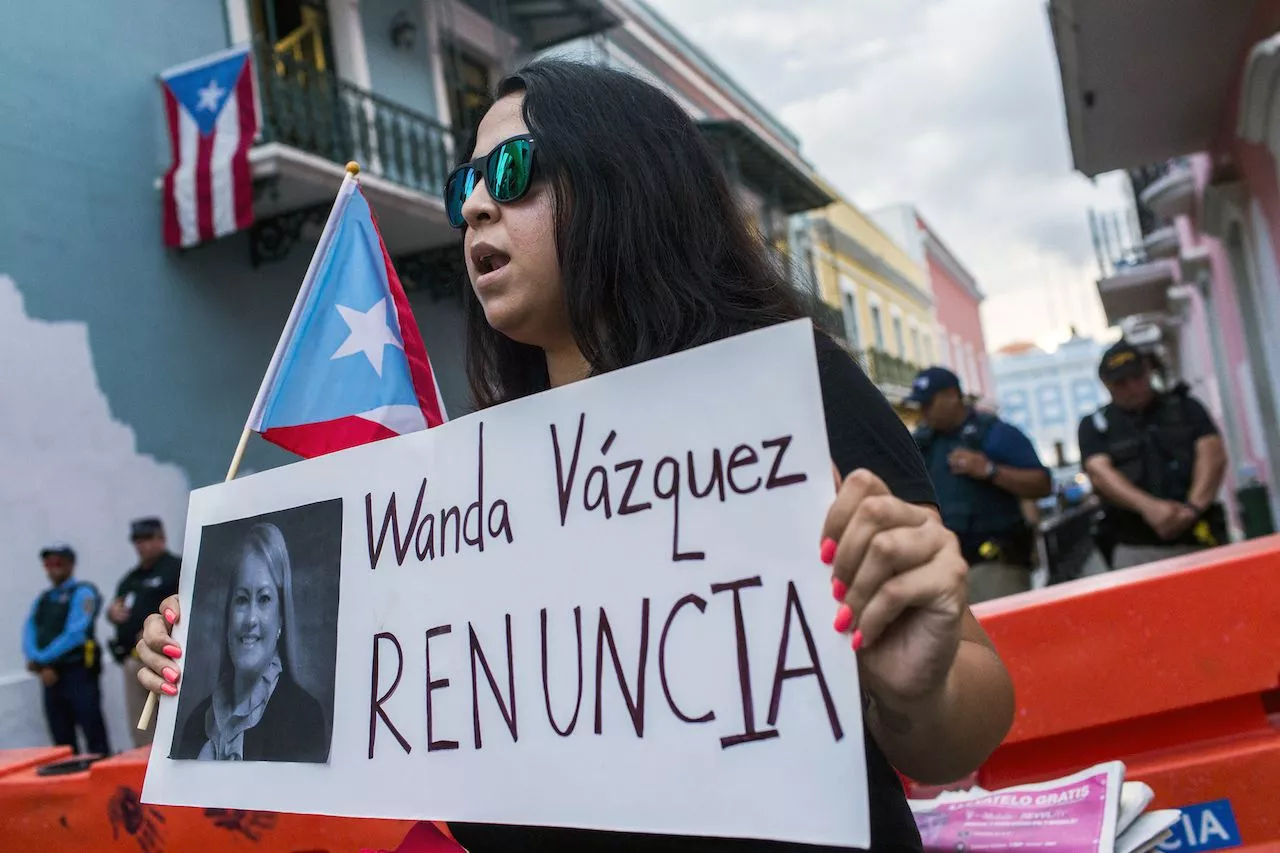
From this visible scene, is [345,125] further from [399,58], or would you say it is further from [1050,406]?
[1050,406]

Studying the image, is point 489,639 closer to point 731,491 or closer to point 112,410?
point 731,491

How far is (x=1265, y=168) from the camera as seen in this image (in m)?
7.08

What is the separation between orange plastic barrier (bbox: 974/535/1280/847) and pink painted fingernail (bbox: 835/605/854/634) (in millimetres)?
1028

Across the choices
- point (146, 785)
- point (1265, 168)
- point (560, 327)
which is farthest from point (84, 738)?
point (1265, 168)

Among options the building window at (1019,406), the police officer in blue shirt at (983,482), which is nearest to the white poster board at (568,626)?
the police officer in blue shirt at (983,482)

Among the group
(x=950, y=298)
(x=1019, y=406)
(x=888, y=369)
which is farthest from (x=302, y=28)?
(x=1019, y=406)

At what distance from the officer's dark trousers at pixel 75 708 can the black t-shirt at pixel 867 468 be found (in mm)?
6682

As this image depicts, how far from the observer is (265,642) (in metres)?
1.59

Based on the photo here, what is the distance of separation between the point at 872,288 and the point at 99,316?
907 inches

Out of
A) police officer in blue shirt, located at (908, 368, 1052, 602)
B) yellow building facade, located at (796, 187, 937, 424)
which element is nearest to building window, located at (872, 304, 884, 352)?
yellow building facade, located at (796, 187, 937, 424)

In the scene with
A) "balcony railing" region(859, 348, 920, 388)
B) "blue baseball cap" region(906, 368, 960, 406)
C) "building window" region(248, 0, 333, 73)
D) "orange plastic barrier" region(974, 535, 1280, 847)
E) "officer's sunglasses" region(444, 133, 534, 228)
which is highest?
"building window" region(248, 0, 333, 73)

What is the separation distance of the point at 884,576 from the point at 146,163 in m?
8.64

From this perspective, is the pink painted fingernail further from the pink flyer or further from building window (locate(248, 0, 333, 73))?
building window (locate(248, 0, 333, 73))

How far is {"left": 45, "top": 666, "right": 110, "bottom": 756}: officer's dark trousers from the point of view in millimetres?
6891
